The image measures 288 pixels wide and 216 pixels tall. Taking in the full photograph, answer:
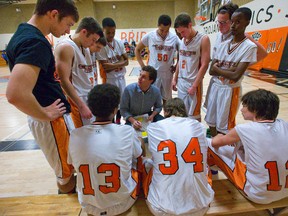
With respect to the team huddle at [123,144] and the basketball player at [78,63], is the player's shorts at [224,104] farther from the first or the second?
the basketball player at [78,63]

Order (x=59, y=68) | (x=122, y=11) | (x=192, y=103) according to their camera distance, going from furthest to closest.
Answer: (x=122, y=11) < (x=192, y=103) < (x=59, y=68)

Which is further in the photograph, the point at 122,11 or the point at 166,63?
the point at 122,11

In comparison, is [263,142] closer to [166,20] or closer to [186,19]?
[186,19]

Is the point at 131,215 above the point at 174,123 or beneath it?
beneath

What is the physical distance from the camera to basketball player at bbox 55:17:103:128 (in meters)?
2.06

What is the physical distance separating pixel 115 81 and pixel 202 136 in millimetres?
2473

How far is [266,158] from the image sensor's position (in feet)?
4.79

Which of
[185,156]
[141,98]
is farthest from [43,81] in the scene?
[141,98]

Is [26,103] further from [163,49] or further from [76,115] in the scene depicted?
[163,49]

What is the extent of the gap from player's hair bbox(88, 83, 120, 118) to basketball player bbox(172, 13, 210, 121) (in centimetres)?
182

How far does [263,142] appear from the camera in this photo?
146 cm

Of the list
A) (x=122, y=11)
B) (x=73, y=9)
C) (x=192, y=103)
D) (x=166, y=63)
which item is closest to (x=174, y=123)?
(x=73, y=9)

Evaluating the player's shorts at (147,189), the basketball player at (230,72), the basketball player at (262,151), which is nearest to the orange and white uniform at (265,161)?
the basketball player at (262,151)

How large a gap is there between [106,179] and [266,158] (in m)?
1.18
